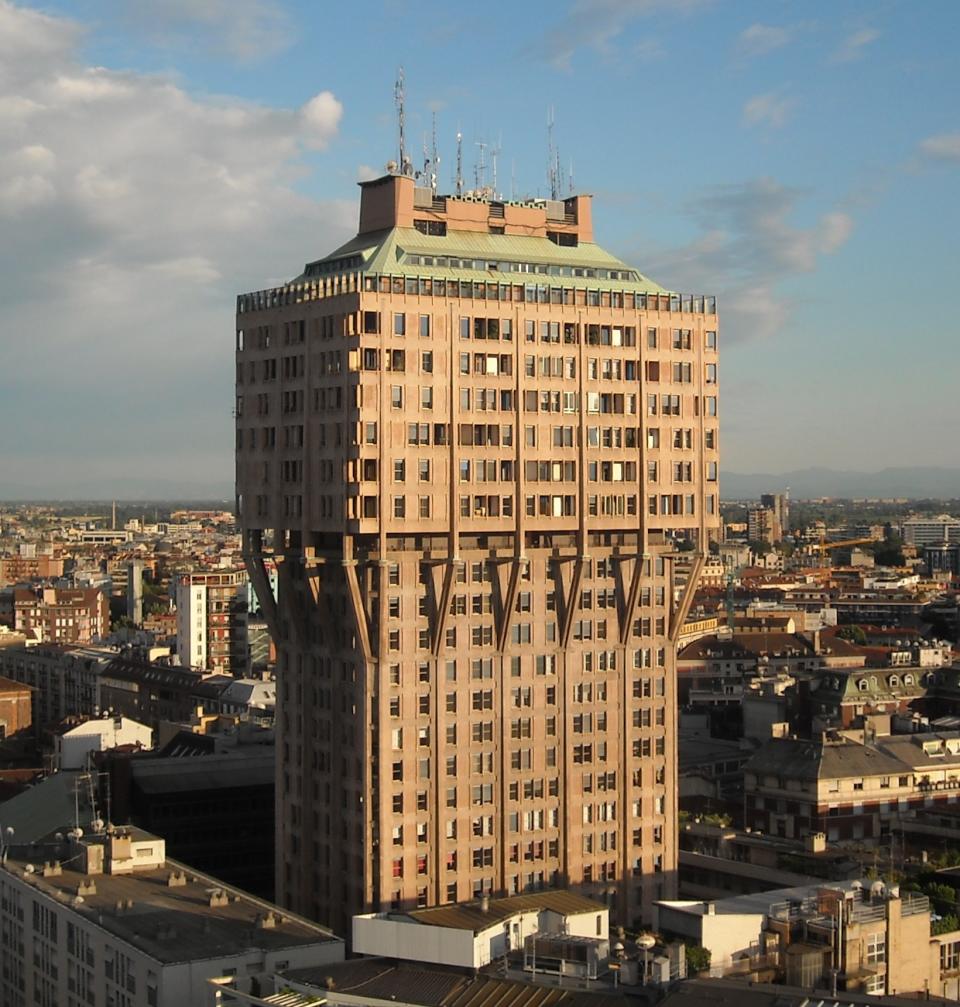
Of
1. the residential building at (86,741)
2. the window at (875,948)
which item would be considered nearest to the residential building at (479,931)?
the window at (875,948)

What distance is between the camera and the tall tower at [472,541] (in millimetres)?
123000

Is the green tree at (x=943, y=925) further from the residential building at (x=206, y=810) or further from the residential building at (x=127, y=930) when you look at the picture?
the residential building at (x=206, y=810)

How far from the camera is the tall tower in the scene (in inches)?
4843

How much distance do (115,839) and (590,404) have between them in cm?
4109

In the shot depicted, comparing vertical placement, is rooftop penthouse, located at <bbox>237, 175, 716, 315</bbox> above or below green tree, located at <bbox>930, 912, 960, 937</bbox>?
above

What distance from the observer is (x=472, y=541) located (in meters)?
127

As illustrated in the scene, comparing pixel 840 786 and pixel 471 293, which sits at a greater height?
pixel 471 293

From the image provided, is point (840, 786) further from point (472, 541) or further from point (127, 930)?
point (127, 930)

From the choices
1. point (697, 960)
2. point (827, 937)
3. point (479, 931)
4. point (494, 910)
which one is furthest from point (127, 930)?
point (827, 937)

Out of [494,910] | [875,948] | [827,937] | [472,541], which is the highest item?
[472,541]

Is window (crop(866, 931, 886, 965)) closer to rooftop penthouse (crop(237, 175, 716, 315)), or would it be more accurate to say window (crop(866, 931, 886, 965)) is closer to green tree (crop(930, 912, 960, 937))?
green tree (crop(930, 912, 960, 937))

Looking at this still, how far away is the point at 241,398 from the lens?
134 metres

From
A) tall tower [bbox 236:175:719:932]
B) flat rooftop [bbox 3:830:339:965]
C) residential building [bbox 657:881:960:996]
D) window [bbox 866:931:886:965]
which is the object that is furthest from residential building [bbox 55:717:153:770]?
window [bbox 866:931:886:965]

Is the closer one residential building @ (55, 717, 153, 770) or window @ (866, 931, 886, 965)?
window @ (866, 931, 886, 965)
